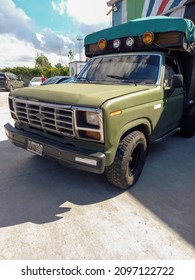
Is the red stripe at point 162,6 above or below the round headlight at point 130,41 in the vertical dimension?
above

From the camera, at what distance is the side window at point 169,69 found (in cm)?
375

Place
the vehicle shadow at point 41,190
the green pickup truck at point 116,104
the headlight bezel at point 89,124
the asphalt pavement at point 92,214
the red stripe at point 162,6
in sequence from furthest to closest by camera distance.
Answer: the red stripe at point 162,6, the vehicle shadow at point 41,190, the green pickup truck at point 116,104, the headlight bezel at point 89,124, the asphalt pavement at point 92,214

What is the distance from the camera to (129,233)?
93.0 inches

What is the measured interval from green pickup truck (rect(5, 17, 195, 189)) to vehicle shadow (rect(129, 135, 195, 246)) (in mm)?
294

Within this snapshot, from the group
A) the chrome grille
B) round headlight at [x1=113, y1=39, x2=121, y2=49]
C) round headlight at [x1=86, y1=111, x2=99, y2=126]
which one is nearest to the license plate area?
the chrome grille

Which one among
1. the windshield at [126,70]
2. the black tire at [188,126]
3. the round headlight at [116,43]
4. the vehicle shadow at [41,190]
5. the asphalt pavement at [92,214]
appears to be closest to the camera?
the asphalt pavement at [92,214]

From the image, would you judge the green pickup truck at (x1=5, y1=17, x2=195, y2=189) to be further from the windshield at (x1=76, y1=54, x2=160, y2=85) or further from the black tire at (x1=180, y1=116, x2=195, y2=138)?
the black tire at (x1=180, y1=116, x2=195, y2=138)

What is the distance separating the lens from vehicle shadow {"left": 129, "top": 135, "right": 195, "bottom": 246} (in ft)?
8.46

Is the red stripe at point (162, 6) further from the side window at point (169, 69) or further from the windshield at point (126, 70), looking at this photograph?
the windshield at point (126, 70)

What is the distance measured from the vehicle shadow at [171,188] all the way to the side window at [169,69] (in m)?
1.52

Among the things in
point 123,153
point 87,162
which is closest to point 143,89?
point 123,153

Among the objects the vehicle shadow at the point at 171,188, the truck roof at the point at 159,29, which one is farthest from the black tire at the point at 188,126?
the truck roof at the point at 159,29

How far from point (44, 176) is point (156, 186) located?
6.13ft
